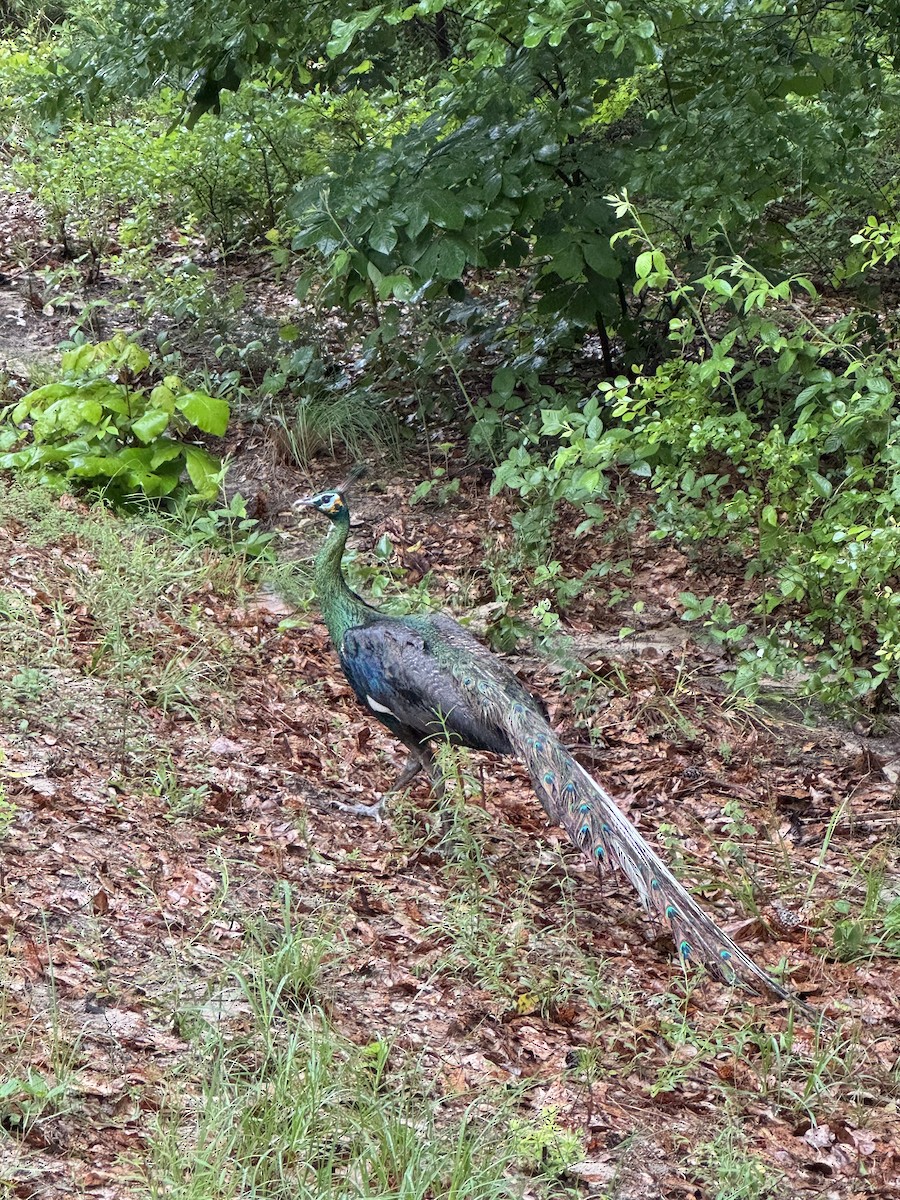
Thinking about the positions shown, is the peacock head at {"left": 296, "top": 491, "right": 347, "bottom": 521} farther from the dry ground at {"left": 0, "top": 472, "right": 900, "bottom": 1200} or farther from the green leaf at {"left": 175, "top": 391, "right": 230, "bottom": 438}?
the green leaf at {"left": 175, "top": 391, "right": 230, "bottom": 438}

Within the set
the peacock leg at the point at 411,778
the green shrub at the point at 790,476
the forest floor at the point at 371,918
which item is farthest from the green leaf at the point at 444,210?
the peacock leg at the point at 411,778

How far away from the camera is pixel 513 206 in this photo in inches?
245

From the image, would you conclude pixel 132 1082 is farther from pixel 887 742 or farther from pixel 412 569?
pixel 412 569

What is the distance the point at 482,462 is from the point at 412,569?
4.10 feet

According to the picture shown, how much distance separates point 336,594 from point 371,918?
1.42 meters

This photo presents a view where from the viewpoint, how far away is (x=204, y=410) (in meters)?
7.12

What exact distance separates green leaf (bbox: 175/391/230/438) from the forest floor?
0.97 m

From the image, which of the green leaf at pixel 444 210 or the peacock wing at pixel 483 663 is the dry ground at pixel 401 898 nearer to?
the peacock wing at pixel 483 663

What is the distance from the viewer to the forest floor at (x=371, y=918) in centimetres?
293

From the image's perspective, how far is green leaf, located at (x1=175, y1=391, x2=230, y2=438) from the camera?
280 inches

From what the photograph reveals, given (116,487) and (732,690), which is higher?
(116,487)

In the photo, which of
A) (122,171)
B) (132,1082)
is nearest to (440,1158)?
(132,1082)

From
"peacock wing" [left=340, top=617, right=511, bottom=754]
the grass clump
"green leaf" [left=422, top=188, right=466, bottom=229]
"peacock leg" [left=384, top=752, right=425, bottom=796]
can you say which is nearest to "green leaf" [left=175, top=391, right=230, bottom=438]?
"green leaf" [left=422, top=188, right=466, bottom=229]

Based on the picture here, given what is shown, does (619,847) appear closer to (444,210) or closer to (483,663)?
(483,663)
